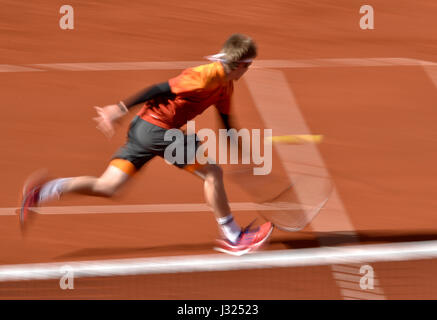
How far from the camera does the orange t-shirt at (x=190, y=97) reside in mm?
4859

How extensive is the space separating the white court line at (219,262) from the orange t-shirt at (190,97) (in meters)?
0.91

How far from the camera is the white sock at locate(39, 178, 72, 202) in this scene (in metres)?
5.16

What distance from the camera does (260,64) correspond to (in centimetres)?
861

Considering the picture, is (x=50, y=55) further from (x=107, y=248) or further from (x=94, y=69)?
(x=107, y=248)

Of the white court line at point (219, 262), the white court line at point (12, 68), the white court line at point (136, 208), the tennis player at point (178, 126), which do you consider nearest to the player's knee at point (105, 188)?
the tennis player at point (178, 126)

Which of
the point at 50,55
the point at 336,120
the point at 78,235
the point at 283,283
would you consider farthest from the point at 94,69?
the point at 283,283

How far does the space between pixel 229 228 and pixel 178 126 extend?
779mm

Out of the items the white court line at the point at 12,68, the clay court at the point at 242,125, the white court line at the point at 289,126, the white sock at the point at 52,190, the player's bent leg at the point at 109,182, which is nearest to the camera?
the clay court at the point at 242,125

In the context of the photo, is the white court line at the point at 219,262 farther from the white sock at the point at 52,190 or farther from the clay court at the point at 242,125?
the white sock at the point at 52,190

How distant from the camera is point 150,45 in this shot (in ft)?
29.7

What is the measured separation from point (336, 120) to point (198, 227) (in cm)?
247

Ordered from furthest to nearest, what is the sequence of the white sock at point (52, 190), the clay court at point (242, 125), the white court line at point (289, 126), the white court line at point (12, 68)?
the white court line at point (12, 68), the white court line at point (289, 126), the white sock at point (52, 190), the clay court at point (242, 125)

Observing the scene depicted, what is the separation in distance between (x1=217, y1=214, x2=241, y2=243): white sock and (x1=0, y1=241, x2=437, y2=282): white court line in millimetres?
135

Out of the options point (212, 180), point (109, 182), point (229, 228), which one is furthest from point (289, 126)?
point (109, 182)
